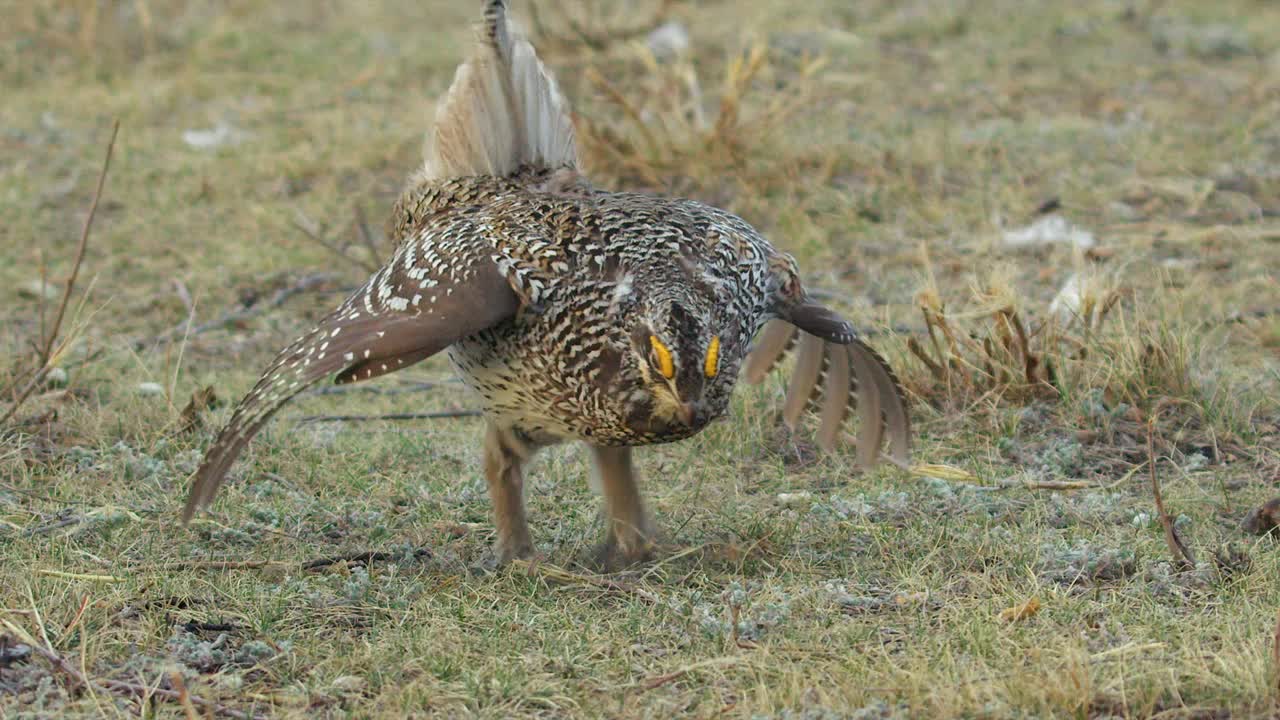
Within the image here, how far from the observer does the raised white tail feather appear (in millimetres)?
4812

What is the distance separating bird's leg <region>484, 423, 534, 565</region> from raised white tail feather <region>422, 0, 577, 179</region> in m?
0.92

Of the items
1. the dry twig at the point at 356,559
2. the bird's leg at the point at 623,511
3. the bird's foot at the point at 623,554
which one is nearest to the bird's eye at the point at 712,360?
the bird's leg at the point at 623,511

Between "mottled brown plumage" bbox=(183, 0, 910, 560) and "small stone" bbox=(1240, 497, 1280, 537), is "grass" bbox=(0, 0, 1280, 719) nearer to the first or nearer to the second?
"small stone" bbox=(1240, 497, 1280, 537)

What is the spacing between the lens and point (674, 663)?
3561mm

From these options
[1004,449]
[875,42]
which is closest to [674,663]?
[1004,449]

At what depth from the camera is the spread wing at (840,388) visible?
4730 mm

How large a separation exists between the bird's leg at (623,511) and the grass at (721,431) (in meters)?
0.13

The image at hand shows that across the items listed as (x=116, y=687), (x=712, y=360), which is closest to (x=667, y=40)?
(x=712, y=360)

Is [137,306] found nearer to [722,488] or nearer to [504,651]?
[722,488]

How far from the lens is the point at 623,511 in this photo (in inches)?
171

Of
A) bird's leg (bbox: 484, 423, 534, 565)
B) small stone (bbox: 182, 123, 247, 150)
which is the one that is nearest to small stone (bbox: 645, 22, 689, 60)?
small stone (bbox: 182, 123, 247, 150)

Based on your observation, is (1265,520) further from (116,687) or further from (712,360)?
(116,687)

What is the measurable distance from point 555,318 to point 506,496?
77 centimetres

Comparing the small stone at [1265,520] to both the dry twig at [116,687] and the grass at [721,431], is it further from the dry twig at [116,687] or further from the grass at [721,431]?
the dry twig at [116,687]
